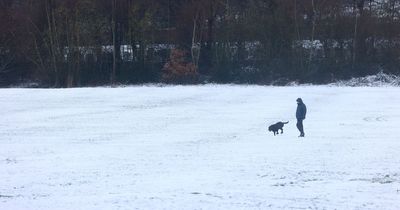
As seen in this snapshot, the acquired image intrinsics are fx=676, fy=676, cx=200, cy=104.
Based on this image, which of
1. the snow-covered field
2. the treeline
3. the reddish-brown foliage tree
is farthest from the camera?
the treeline

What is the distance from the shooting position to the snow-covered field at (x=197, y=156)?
13336 mm

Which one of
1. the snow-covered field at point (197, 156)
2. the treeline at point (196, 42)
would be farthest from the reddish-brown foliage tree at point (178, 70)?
the snow-covered field at point (197, 156)

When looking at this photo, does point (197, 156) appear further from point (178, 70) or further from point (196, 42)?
point (196, 42)

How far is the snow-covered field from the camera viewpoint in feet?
43.8

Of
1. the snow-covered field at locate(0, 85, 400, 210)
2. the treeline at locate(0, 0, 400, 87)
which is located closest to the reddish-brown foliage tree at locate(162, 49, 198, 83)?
the treeline at locate(0, 0, 400, 87)

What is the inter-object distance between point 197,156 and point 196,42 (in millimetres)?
44932

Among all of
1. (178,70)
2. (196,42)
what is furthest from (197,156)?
(196,42)

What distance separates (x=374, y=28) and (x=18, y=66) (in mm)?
33182

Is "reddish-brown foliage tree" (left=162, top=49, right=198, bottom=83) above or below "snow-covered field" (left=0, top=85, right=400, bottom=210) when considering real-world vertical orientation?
above

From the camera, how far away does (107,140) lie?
24219 millimetres

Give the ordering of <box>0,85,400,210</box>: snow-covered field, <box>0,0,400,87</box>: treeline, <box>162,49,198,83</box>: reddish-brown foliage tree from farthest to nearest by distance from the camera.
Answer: <box>0,0,400,87</box>: treeline, <box>162,49,198,83</box>: reddish-brown foliage tree, <box>0,85,400,210</box>: snow-covered field

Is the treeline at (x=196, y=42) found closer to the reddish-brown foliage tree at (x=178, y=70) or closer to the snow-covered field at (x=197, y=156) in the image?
Result: the reddish-brown foliage tree at (x=178, y=70)

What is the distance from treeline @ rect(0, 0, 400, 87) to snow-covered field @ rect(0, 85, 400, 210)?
67.7 ft

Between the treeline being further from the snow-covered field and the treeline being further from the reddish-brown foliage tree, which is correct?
the snow-covered field
